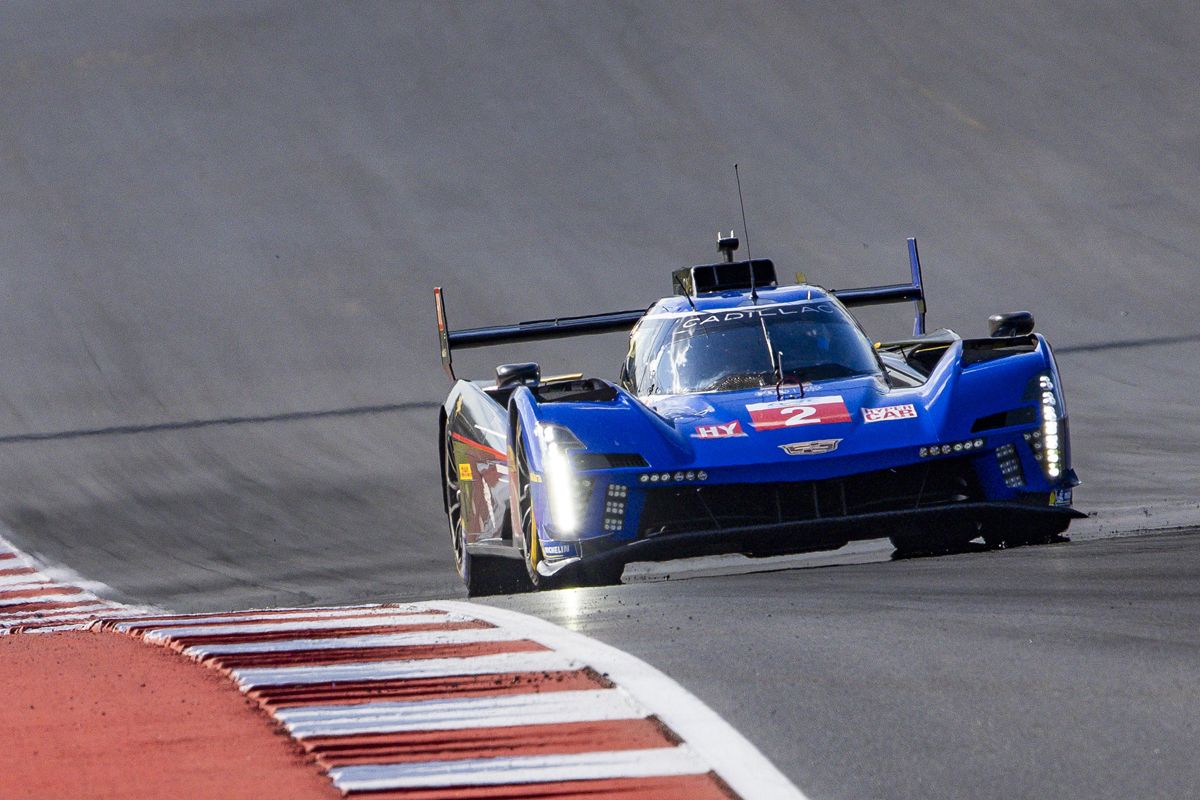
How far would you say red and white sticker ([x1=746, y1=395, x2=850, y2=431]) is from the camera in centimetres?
752

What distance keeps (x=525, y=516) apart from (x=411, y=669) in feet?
10.4

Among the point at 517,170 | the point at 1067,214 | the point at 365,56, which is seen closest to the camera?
the point at 1067,214

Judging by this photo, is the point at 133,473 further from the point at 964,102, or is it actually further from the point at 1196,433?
the point at 964,102

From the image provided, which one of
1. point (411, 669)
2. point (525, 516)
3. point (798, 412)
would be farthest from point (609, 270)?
point (411, 669)

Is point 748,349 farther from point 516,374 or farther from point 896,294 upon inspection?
point 896,294

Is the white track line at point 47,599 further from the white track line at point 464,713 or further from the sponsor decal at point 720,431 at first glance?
the white track line at point 464,713

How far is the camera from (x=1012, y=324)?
8633 mm

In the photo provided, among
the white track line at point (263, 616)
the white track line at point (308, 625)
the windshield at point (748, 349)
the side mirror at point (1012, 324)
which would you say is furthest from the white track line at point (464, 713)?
the side mirror at point (1012, 324)

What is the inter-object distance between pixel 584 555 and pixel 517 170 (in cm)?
1733

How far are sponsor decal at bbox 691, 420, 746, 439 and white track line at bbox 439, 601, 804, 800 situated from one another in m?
2.22

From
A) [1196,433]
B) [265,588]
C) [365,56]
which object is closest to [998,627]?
[265,588]

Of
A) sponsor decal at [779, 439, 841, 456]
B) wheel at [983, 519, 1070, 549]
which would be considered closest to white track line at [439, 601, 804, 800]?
sponsor decal at [779, 439, 841, 456]

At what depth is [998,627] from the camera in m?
5.00

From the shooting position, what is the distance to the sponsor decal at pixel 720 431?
749 cm
